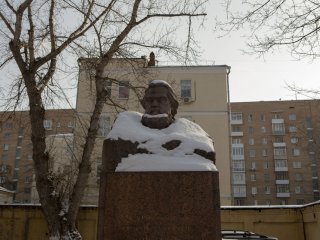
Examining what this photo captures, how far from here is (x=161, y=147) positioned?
14.9 ft

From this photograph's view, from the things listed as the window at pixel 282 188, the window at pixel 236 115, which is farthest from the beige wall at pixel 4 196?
the window at pixel 282 188

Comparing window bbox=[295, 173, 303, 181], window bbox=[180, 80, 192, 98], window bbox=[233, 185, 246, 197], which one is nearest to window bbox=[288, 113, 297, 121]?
window bbox=[295, 173, 303, 181]

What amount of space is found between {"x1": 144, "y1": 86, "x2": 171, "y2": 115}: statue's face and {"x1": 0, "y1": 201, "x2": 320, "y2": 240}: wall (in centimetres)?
939

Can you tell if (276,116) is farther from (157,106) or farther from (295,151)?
(157,106)

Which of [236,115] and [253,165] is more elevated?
[236,115]

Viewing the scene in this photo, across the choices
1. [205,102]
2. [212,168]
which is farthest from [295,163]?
A: [212,168]

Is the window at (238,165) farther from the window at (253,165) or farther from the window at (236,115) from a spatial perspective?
the window at (236,115)

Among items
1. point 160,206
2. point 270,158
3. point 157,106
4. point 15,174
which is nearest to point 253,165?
point 270,158

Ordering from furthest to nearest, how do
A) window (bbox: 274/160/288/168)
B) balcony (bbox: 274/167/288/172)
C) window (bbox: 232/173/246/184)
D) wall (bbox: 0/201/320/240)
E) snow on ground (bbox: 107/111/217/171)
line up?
window (bbox: 274/160/288/168), balcony (bbox: 274/167/288/172), window (bbox: 232/173/246/184), wall (bbox: 0/201/320/240), snow on ground (bbox: 107/111/217/171)

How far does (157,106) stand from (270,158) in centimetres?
4893

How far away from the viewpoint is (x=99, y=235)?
4195 millimetres

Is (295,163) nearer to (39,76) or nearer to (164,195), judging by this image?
(39,76)

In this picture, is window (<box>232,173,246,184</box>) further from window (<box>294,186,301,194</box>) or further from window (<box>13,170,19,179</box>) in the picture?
window (<box>13,170,19,179</box>)

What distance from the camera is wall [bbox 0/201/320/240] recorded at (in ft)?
43.4
